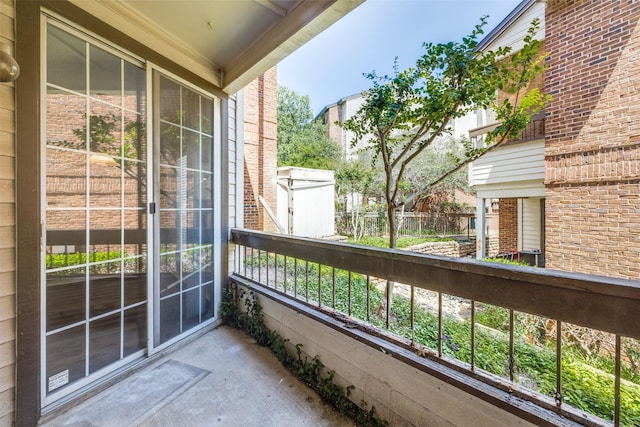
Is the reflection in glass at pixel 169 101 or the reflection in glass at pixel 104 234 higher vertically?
the reflection in glass at pixel 169 101

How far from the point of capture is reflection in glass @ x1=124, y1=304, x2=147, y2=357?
2002mm

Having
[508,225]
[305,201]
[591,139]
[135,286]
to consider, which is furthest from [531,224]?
[135,286]

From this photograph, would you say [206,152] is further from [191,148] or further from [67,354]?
[67,354]

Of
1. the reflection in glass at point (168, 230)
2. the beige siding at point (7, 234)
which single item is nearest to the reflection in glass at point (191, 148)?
the reflection in glass at point (168, 230)

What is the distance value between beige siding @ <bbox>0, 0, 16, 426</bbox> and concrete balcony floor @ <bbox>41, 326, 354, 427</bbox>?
0.32 meters

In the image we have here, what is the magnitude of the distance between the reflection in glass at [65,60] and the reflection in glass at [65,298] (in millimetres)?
1151

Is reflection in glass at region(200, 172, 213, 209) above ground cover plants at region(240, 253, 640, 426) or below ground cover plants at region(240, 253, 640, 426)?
above

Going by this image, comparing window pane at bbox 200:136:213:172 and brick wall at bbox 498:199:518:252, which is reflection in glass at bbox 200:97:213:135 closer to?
window pane at bbox 200:136:213:172

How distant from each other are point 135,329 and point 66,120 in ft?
4.94

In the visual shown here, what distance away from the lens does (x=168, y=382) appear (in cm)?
191

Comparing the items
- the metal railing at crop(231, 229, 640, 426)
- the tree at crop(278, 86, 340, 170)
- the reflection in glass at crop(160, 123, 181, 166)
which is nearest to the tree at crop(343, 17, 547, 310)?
the metal railing at crop(231, 229, 640, 426)

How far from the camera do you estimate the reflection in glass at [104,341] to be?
1811 millimetres

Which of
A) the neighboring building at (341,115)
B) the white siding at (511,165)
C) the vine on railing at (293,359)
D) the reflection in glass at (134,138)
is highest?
the neighboring building at (341,115)

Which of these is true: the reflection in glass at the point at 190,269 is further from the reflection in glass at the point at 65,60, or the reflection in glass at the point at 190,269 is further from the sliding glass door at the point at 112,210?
the reflection in glass at the point at 65,60
